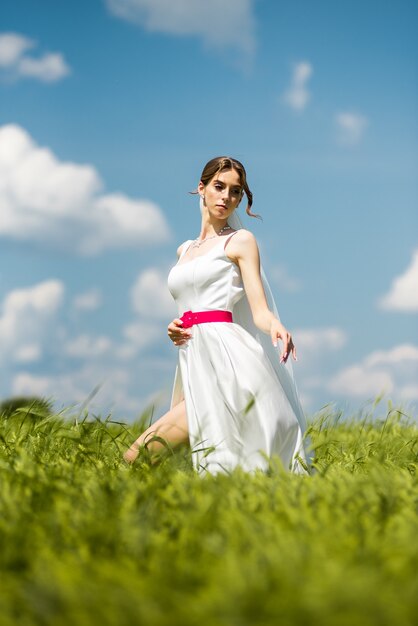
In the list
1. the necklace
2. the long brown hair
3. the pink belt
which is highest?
the long brown hair

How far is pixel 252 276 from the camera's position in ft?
14.8

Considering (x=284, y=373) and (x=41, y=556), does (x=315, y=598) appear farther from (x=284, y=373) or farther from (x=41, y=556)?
(x=284, y=373)

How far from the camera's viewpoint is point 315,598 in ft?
5.66

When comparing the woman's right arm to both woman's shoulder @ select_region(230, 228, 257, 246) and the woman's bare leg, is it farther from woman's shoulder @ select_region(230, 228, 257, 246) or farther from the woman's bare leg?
woman's shoulder @ select_region(230, 228, 257, 246)

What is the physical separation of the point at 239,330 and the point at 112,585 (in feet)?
8.75

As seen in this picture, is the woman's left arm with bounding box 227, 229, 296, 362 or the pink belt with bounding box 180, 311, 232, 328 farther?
the pink belt with bounding box 180, 311, 232, 328

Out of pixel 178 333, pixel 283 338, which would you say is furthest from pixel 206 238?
pixel 283 338

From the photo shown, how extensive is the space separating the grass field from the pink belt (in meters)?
1.14

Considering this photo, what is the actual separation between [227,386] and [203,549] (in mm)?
2037

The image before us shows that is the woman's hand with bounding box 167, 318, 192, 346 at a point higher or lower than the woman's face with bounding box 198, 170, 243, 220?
lower

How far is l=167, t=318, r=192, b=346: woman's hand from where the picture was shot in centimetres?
467

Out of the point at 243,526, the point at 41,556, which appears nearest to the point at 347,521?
the point at 243,526

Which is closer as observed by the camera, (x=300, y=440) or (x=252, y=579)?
(x=252, y=579)

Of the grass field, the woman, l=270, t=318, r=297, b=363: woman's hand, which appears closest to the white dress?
the woman
